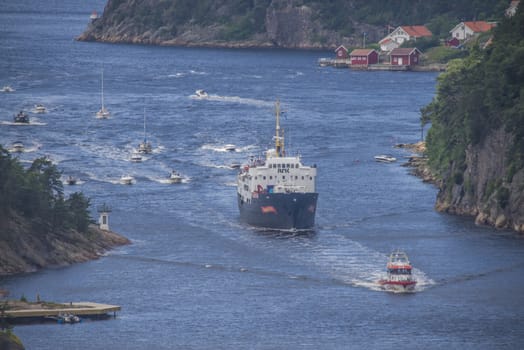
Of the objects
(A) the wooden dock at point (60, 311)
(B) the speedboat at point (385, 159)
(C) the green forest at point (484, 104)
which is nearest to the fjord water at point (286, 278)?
(A) the wooden dock at point (60, 311)

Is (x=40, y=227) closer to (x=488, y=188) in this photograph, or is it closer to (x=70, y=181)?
(x=70, y=181)

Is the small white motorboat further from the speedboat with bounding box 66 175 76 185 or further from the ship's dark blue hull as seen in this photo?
the ship's dark blue hull

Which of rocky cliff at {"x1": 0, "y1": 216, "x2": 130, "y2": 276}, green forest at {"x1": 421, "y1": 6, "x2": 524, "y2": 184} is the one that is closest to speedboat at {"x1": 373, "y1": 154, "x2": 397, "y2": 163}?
green forest at {"x1": 421, "y1": 6, "x2": 524, "y2": 184}

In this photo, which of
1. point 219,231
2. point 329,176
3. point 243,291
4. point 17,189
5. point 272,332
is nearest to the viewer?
point 272,332

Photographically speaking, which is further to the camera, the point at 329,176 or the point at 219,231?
the point at 329,176

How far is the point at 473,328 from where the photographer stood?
12588 centimetres

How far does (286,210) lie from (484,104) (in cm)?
2213

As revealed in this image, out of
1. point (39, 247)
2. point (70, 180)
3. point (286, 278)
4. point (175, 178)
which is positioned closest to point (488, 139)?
point (175, 178)

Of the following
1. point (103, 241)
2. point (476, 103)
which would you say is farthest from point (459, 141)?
point (103, 241)

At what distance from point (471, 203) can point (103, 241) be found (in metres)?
33.1

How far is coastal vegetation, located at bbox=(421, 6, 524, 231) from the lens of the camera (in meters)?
160

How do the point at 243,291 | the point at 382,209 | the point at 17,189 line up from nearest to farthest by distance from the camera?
1. the point at 243,291
2. the point at 17,189
3. the point at 382,209

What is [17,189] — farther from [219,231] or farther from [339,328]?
[339,328]

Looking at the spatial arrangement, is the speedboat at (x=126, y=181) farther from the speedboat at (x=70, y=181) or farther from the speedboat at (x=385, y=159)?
the speedboat at (x=385, y=159)
